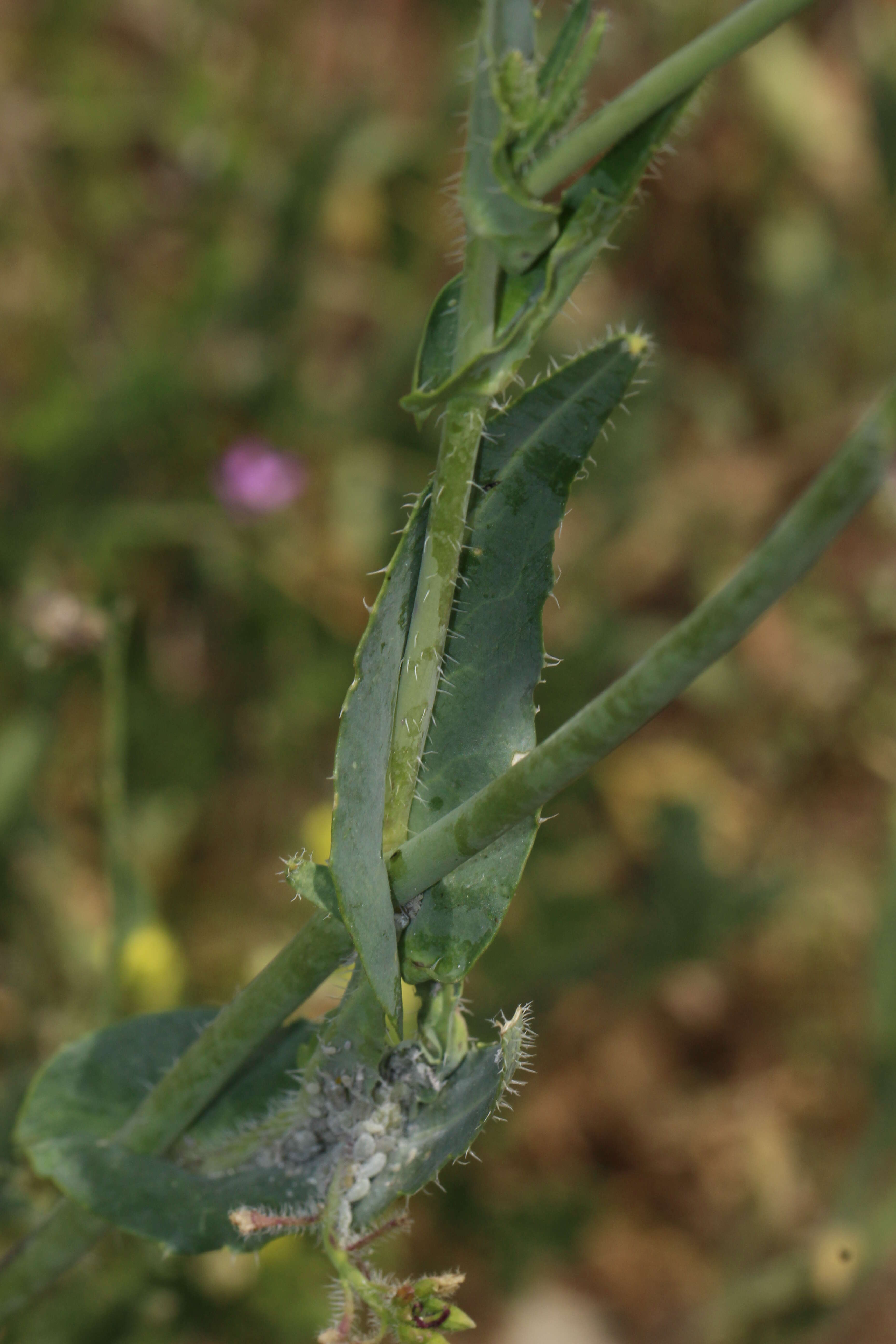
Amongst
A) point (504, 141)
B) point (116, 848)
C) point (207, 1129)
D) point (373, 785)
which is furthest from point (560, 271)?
point (116, 848)

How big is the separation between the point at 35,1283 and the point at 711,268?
3.42 meters

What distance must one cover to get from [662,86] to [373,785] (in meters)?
0.44

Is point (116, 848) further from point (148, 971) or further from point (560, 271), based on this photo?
point (560, 271)

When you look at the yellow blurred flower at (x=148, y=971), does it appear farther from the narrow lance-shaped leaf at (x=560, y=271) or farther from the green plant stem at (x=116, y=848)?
the narrow lance-shaped leaf at (x=560, y=271)

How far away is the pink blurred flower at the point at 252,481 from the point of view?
284 centimetres

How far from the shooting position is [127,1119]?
43.0 inches

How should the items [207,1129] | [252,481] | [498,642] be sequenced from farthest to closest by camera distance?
[252,481] → [207,1129] → [498,642]

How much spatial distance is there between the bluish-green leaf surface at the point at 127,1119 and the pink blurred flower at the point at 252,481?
71.6 inches

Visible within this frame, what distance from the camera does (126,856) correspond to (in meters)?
1.76

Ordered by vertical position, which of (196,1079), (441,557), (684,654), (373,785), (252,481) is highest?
(684,654)

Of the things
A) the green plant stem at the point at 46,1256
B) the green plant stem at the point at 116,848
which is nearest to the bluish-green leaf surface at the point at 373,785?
the green plant stem at the point at 46,1256

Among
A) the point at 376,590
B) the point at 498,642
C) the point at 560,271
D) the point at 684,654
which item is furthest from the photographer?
the point at 376,590

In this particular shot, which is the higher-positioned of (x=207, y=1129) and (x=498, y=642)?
(x=498, y=642)

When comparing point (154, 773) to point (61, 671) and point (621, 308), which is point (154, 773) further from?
point (621, 308)
